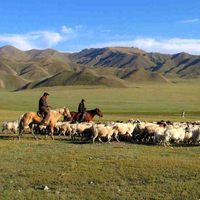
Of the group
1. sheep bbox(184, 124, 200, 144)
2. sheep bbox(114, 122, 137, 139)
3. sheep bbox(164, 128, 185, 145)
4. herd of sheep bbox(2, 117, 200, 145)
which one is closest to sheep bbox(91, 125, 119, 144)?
herd of sheep bbox(2, 117, 200, 145)

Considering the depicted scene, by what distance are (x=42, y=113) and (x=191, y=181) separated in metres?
9.87

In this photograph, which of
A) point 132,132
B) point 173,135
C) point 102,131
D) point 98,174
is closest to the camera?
point 98,174

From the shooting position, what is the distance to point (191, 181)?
314 inches

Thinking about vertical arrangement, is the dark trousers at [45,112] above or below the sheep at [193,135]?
above

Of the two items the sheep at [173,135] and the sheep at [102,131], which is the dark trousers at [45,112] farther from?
the sheep at [173,135]

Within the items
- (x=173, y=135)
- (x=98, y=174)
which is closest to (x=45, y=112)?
(x=173, y=135)

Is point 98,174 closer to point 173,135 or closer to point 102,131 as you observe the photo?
point 102,131

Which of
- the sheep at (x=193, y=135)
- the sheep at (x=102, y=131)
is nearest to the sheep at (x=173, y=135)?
the sheep at (x=193, y=135)

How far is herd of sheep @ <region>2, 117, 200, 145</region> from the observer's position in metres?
14.0

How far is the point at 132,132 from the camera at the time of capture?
1655 cm

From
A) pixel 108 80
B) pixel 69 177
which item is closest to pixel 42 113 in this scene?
pixel 69 177

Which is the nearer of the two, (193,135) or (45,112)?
(193,135)

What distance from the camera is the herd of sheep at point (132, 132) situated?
14.0m

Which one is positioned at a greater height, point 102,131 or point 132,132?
point 102,131
